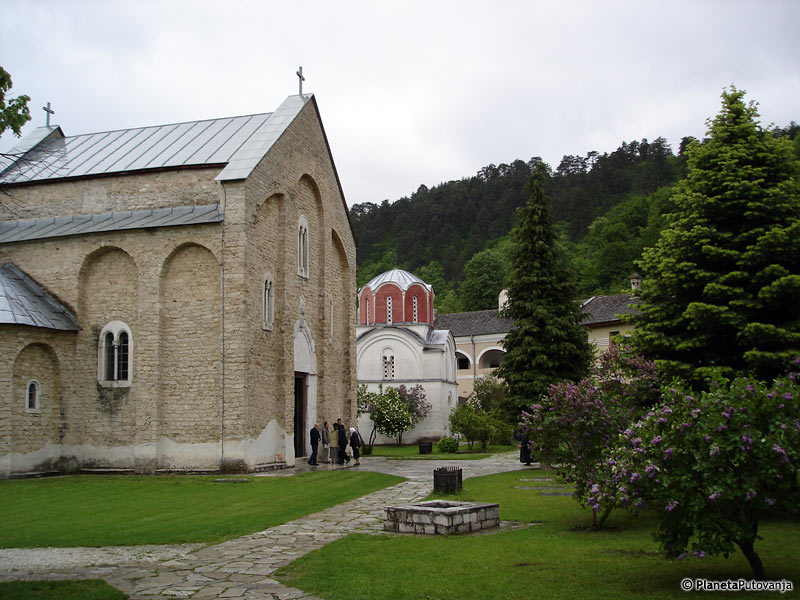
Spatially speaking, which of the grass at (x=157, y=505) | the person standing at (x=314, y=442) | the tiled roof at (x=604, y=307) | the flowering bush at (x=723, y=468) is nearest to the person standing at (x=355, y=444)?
the person standing at (x=314, y=442)

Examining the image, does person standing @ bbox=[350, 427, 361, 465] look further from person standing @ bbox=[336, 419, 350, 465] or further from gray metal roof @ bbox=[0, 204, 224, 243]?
gray metal roof @ bbox=[0, 204, 224, 243]

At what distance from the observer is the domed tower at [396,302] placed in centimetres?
4584

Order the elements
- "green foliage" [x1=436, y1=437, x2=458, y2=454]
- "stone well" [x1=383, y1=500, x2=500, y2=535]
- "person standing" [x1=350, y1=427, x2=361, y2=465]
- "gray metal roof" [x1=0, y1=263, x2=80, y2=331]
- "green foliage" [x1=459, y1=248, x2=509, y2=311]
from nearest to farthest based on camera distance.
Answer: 1. "stone well" [x1=383, y1=500, x2=500, y2=535]
2. "gray metal roof" [x1=0, y1=263, x2=80, y2=331]
3. "person standing" [x1=350, y1=427, x2=361, y2=465]
4. "green foliage" [x1=436, y1=437, x2=458, y2=454]
5. "green foliage" [x1=459, y1=248, x2=509, y2=311]

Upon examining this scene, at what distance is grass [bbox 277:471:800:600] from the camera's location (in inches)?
281

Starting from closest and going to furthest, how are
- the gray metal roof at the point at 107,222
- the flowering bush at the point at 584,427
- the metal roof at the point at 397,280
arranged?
the flowering bush at the point at 584,427 → the gray metal roof at the point at 107,222 → the metal roof at the point at 397,280

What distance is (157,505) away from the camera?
14.1 m

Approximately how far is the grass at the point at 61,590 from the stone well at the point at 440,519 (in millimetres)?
4375

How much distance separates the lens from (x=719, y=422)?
23.1 ft

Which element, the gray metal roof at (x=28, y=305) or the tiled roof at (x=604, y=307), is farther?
the tiled roof at (x=604, y=307)

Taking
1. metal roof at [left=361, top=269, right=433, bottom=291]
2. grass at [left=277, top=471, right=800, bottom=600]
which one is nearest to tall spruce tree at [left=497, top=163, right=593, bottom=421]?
grass at [left=277, top=471, right=800, bottom=600]

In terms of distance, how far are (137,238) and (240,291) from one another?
12.5 feet

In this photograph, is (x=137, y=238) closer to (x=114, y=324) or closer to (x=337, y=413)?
(x=114, y=324)

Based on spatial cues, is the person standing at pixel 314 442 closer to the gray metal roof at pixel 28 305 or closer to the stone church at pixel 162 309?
the stone church at pixel 162 309

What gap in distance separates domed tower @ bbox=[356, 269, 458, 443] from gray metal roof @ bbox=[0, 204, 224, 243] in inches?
914
